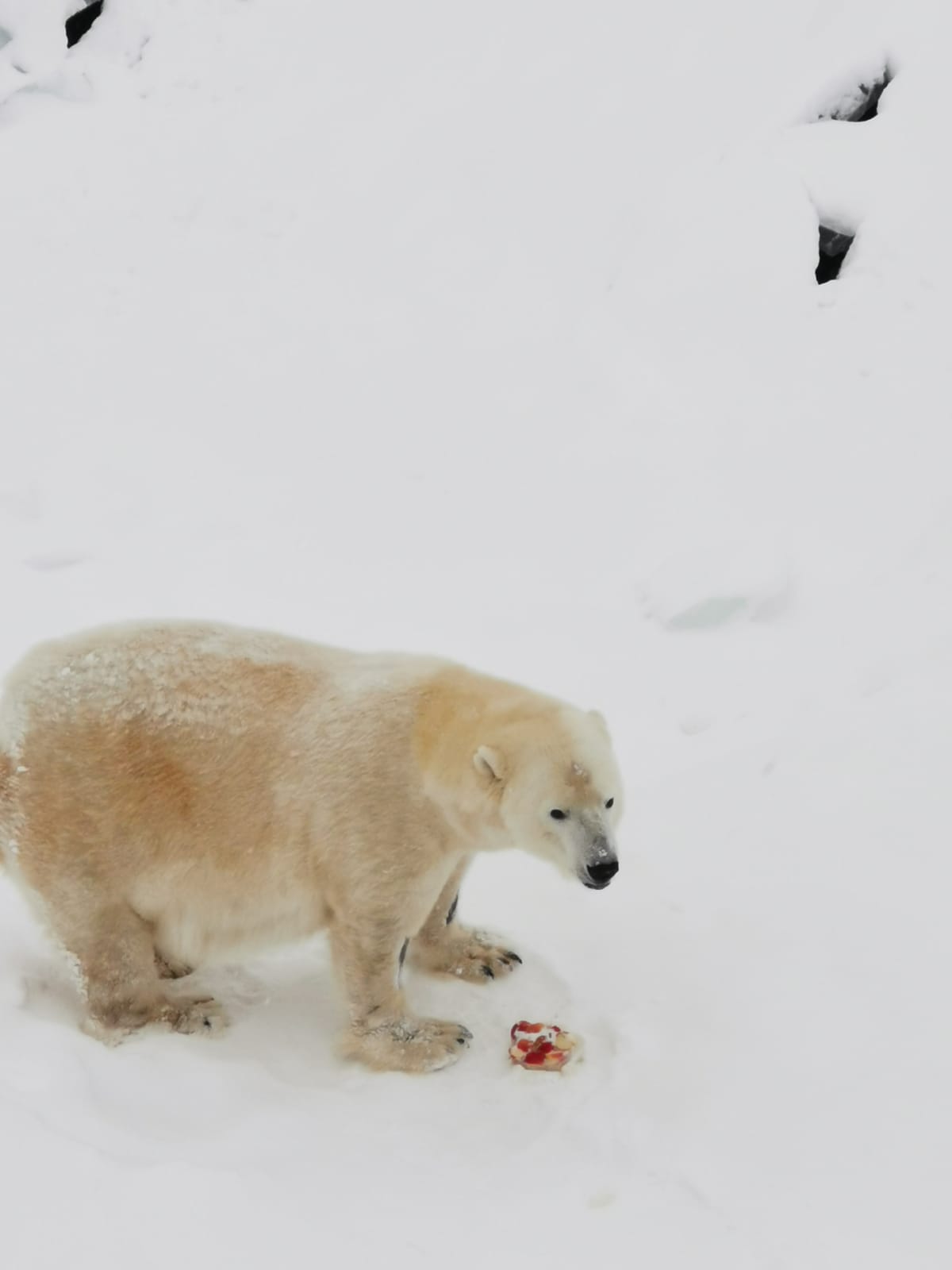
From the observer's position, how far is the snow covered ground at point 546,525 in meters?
2.76

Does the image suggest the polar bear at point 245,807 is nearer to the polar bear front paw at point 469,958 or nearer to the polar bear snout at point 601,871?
the polar bear snout at point 601,871

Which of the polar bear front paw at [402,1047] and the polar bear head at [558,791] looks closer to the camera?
the polar bear head at [558,791]

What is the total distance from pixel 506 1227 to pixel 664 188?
8.64m

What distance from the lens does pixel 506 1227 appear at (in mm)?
2570

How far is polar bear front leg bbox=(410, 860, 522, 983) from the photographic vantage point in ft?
13.1

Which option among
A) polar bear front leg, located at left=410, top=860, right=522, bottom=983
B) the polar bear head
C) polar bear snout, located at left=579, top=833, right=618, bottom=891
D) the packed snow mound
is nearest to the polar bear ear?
the polar bear head

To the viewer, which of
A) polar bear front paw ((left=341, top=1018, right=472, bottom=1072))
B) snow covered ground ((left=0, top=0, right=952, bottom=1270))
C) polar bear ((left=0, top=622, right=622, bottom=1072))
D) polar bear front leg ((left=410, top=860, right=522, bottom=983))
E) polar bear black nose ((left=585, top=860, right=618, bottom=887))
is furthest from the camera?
polar bear front leg ((left=410, top=860, right=522, bottom=983))

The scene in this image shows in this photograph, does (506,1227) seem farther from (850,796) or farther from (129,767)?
(850,796)

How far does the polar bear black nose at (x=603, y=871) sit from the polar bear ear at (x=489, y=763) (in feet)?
1.23

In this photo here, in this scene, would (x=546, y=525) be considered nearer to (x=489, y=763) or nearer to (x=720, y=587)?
(x=720, y=587)

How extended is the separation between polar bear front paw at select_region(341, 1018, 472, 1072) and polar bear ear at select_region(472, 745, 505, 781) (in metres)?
0.89

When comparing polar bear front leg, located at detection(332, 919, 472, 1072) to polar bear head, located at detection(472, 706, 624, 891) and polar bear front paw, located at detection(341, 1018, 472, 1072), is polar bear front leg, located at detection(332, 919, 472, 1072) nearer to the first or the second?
polar bear front paw, located at detection(341, 1018, 472, 1072)

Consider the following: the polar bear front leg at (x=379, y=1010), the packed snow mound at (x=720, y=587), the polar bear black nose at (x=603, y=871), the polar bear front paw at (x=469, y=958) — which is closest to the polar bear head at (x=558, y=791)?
the polar bear black nose at (x=603, y=871)

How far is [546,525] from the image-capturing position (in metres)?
7.42
